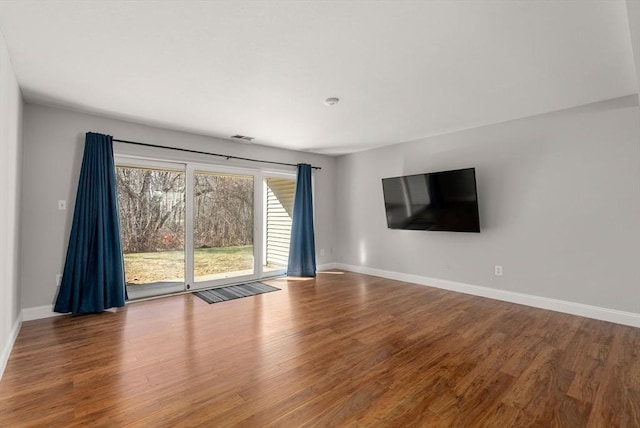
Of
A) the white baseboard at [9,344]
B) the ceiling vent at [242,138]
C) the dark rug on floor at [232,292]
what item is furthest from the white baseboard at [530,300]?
the white baseboard at [9,344]

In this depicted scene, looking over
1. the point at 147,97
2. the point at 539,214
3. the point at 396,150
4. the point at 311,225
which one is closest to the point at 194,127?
the point at 147,97

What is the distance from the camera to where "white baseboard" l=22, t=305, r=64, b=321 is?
339cm

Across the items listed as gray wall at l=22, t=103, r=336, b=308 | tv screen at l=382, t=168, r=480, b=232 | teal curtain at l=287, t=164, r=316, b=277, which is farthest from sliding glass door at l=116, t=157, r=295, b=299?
tv screen at l=382, t=168, r=480, b=232

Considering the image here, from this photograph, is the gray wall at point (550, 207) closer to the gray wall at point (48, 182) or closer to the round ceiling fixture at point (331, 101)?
the round ceiling fixture at point (331, 101)

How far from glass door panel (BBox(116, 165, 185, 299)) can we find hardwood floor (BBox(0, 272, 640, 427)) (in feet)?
2.19

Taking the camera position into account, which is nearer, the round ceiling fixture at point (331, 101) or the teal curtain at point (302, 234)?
the round ceiling fixture at point (331, 101)

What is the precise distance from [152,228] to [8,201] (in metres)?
1.80

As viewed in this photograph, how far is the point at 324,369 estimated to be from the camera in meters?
2.34

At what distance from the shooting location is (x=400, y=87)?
3027 mm

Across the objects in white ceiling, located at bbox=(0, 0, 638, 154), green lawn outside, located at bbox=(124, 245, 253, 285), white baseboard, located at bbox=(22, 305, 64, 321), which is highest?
white ceiling, located at bbox=(0, 0, 638, 154)

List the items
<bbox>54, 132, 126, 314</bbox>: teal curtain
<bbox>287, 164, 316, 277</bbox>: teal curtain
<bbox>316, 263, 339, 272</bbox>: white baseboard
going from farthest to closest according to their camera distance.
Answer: <bbox>316, 263, 339, 272</bbox>: white baseboard, <bbox>287, 164, 316, 277</bbox>: teal curtain, <bbox>54, 132, 126, 314</bbox>: teal curtain

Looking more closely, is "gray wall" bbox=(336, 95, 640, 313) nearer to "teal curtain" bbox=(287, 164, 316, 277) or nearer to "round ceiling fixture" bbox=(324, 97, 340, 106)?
"teal curtain" bbox=(287, 164, 316, 277)

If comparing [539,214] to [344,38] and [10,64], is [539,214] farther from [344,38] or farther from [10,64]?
[10,64]

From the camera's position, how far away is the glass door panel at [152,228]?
13.8 ft
